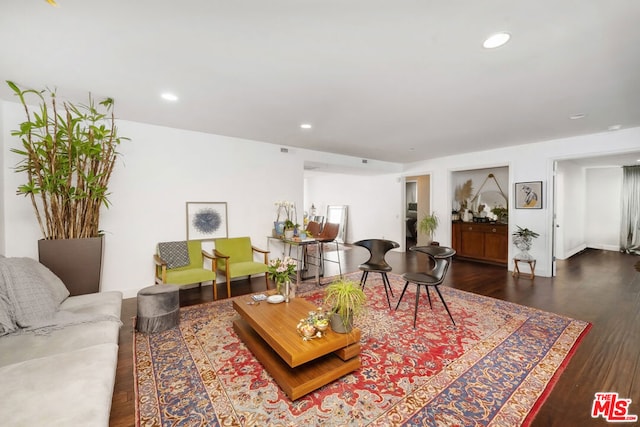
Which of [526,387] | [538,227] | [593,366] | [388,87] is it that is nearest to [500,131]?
[538,227]

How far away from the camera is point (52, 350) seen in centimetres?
168

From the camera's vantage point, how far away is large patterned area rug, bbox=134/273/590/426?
1703 mm

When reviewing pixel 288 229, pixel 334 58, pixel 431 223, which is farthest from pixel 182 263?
pixel 431 223

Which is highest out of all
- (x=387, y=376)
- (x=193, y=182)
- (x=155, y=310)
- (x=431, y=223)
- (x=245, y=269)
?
(x=193, y=182)

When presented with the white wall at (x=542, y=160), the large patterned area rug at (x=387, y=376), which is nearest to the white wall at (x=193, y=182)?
the white wall at (x=542, y=160)

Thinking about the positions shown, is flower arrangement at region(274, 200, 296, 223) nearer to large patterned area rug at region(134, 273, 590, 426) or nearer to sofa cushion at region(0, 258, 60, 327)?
large patterned area rug at region(134, 273, 590, 426)

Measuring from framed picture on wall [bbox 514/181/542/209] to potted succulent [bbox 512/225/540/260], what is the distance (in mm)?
481

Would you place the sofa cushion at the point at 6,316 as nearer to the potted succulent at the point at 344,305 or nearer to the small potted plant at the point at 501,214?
the potted succulent at the point at 344,305

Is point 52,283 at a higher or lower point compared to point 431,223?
lower

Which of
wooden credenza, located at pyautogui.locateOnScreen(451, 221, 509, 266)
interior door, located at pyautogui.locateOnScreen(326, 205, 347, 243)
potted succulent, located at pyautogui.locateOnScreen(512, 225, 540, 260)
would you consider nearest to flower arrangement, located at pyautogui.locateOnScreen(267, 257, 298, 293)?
potted succulent, located at pyautogui.locateOnScreen(512, 225, 540, 260)

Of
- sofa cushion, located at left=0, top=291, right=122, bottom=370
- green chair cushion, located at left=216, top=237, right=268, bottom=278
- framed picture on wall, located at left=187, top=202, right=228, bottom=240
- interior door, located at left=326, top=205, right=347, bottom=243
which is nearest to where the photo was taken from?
sofa cushion, located at left=0, top=291, right=122, bottom=370

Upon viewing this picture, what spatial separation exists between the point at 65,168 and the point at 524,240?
7197 millimetres

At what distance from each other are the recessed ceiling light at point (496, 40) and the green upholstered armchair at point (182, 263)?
3.81m

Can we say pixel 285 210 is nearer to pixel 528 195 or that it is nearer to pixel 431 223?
pixel 431 223
